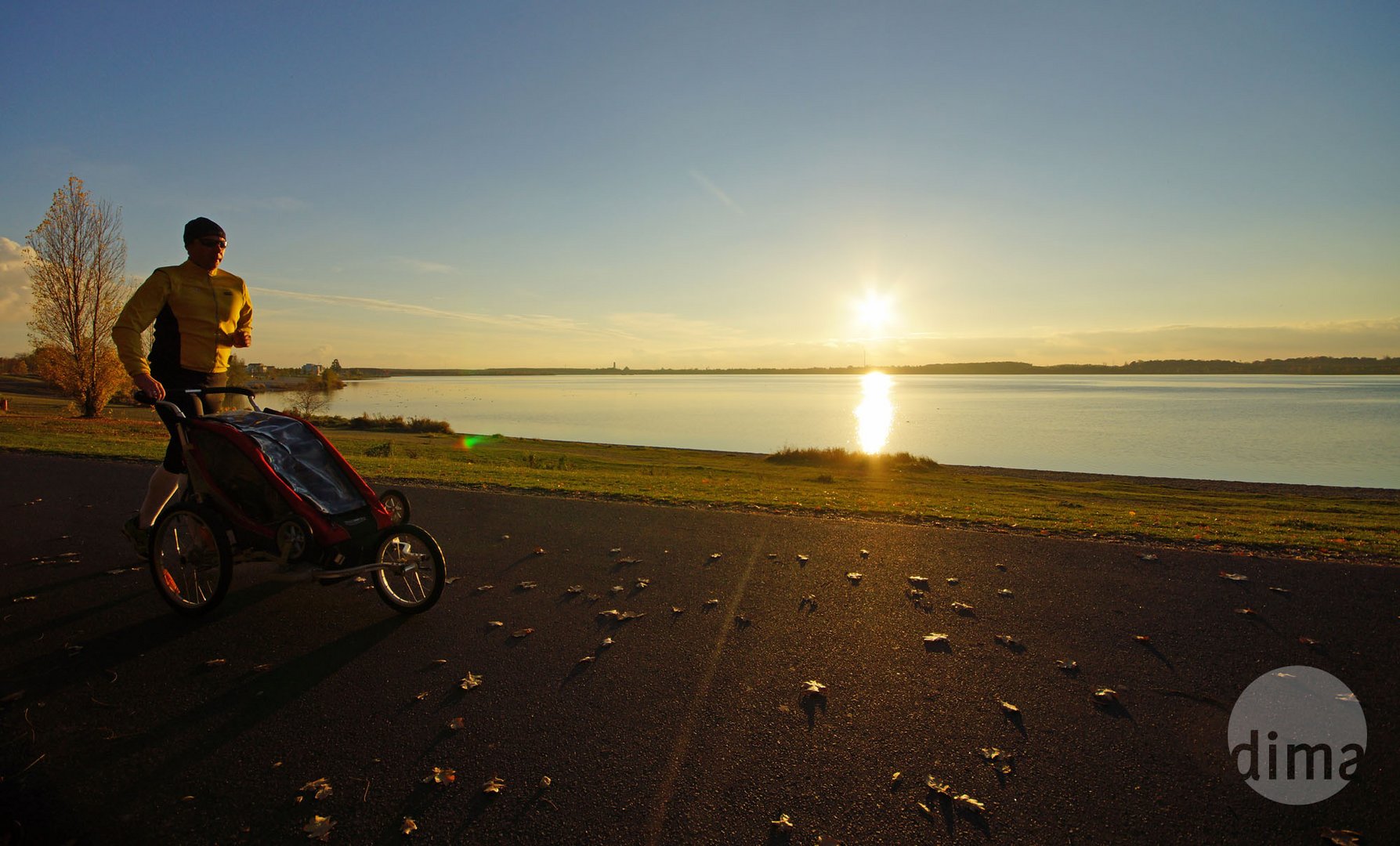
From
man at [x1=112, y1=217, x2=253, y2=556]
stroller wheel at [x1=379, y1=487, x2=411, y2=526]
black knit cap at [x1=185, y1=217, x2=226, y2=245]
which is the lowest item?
stroller wheel at [x1=379, y1=487, x2=411, y2=526]

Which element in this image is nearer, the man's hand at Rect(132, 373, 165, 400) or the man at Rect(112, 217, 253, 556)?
the man's hand at Rect(132, 373, 165, 400)

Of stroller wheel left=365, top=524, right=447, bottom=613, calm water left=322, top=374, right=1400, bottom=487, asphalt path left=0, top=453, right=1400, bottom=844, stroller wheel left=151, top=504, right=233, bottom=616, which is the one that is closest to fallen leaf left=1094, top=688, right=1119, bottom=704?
asphalt path left=0, top=453, right=1400, bottom=844

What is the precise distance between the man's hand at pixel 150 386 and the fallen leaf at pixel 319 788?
3259 mm

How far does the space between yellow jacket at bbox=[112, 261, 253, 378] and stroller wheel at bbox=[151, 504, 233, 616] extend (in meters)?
1.19

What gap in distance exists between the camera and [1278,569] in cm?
642

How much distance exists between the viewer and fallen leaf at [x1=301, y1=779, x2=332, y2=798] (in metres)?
3.08

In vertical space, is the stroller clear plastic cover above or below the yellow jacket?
below

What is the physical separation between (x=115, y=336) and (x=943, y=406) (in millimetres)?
112364

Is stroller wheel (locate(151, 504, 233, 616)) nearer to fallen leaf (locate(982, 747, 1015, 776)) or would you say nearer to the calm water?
fallen leaf (locate(982, 747, 1015, 776))

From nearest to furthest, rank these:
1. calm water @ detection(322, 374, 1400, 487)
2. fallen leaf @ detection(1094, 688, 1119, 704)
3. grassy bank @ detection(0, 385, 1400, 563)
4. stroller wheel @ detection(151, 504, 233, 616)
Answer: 1. fallen leaf @ detection(1094, 688, 1119, 704)
2. stroller wheel @ detection(151, 504, 233, 616)
3. grassy bank @ detection(0, 385, 1400, 563)
4. calm water @ detection(322, 374, 1400, 487)

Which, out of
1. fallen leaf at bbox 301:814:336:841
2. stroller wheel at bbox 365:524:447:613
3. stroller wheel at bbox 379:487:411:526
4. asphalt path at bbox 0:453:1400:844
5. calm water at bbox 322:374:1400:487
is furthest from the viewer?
calm water at bbox 322:374:1400:487

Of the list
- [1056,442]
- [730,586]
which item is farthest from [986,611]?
[1056,442]

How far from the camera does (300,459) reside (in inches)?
199

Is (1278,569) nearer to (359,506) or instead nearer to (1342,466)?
(359,506)
